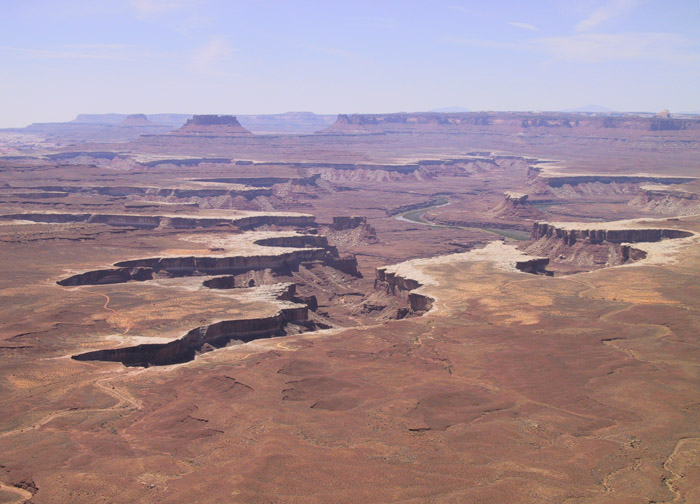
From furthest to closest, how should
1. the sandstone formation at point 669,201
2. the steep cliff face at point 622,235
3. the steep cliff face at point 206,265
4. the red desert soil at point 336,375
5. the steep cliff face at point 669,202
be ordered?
the sandstone formation at point 669,201
the steep cliff face at point 669,202
the steep cliff face at point 622,235
the steep cliff face at point 206,265
the red desert soil at point 336,375

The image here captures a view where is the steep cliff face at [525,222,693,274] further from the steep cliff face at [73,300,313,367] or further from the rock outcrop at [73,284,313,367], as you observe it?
the steep cliff face at [73,300,313,367]

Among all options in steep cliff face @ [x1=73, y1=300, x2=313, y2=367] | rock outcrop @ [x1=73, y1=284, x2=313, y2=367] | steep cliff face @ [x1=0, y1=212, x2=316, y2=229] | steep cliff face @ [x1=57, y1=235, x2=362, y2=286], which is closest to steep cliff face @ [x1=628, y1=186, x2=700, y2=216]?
steep cliff face @ [x1=0, y1=212, x2=316, y2=229]

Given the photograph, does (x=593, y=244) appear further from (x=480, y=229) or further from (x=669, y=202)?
(x=669, y=202)

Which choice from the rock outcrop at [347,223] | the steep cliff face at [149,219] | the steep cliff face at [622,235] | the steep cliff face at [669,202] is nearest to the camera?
the steep cliff face at [622,235]

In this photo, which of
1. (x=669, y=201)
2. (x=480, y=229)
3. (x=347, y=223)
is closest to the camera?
(x=347, y=223)

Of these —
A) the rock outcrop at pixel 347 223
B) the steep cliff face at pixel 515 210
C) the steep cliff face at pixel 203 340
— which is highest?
the steep cliff face at pixel 203 340

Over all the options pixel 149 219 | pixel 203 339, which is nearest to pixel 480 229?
→ pixel 149 219

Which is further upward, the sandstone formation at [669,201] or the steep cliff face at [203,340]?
the steep cliff face at [203,340]

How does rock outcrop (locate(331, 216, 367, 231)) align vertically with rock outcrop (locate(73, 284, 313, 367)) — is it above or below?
below

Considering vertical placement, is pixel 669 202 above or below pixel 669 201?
below

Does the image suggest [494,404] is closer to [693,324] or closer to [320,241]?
[693,324]

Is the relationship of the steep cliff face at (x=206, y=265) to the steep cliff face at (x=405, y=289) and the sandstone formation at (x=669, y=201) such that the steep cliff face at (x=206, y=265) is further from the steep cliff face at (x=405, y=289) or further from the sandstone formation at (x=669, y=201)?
the sandstone formation at (x=669, y=201)

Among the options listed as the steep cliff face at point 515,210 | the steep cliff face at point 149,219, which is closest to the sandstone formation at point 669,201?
the steep cliff face at point 515,210
